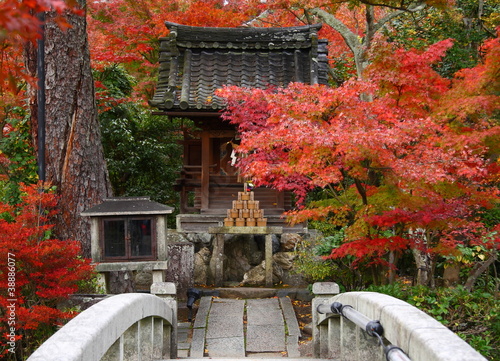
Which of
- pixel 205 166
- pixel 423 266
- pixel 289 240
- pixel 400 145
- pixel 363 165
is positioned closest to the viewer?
pixel 400 145

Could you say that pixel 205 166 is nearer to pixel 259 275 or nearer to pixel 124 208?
pixel 259 275

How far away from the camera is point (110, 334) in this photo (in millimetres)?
3102

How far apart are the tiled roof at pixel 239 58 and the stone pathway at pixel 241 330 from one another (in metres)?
4.67

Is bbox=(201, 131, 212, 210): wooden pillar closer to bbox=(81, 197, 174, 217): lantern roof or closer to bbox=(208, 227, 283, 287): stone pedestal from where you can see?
bbox=(208, 227, 283, 287): stone pedestal

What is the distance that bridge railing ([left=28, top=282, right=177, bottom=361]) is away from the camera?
246 centimetres

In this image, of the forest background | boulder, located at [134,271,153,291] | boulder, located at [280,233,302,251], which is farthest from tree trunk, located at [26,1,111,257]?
boulder, located at [280,233,302,251]

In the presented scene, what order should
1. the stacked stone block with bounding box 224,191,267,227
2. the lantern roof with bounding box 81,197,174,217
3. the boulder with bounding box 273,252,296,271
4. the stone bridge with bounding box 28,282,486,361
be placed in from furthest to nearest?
1. the boulder with bounding box 273,252,296,271
2. the stacked stone block with bounding box 224,191,267,227
3. the lantern roof with bounding box 81,197,174,217
4. the stone bridge with bounding box 28,282,486,361

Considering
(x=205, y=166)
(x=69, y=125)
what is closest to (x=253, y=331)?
(x=205, y=166)

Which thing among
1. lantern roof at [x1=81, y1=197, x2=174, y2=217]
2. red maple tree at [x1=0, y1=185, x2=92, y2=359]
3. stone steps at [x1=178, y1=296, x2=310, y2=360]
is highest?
lantern roof at [x1=81, y1=197, x2=174, y2=217]

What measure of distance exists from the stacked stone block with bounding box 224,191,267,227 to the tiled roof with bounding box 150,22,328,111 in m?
2.56

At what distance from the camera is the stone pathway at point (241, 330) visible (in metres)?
7.51

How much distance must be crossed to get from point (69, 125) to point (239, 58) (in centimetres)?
518

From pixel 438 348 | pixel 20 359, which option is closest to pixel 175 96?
pixel 20 359

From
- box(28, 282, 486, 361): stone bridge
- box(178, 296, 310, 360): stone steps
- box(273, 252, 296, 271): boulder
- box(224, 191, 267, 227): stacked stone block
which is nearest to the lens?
box(28, 282, 486, 361): stone bridge
